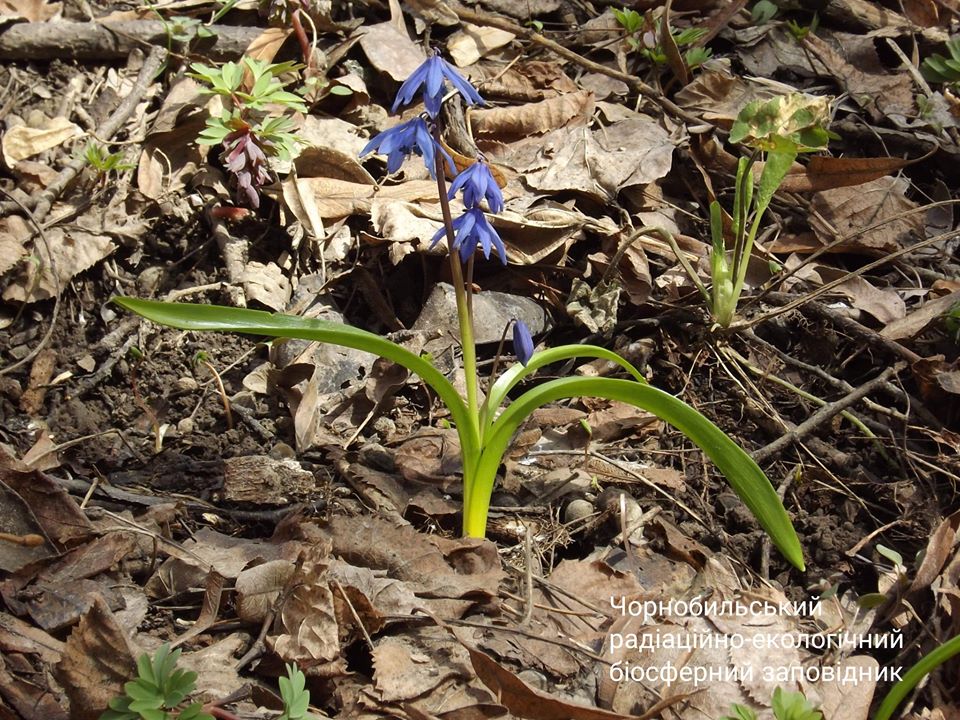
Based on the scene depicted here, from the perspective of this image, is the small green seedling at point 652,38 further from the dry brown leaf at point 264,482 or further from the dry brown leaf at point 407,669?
the dry brown leaf at point 407,669

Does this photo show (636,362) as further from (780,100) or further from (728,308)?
(780,100)

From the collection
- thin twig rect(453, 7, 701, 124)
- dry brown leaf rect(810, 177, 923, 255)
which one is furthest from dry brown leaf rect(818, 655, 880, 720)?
thin twig rect(453, 7, 701, 124)

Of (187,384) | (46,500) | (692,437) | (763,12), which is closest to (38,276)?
(187,384)

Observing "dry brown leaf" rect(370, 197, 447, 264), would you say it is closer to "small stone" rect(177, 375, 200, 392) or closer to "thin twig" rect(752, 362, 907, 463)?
"small stone" rect(177, 375, 200, 392)

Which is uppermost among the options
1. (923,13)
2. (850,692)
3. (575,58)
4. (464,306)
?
(923,13)

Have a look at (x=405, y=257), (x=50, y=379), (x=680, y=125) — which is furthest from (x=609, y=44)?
(x=50, y=379)

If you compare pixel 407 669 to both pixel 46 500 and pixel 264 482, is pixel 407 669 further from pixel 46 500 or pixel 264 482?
pixel 46 500

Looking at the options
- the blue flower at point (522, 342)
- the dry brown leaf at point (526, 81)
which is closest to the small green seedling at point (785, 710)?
the blue flower at point (522, 342)
